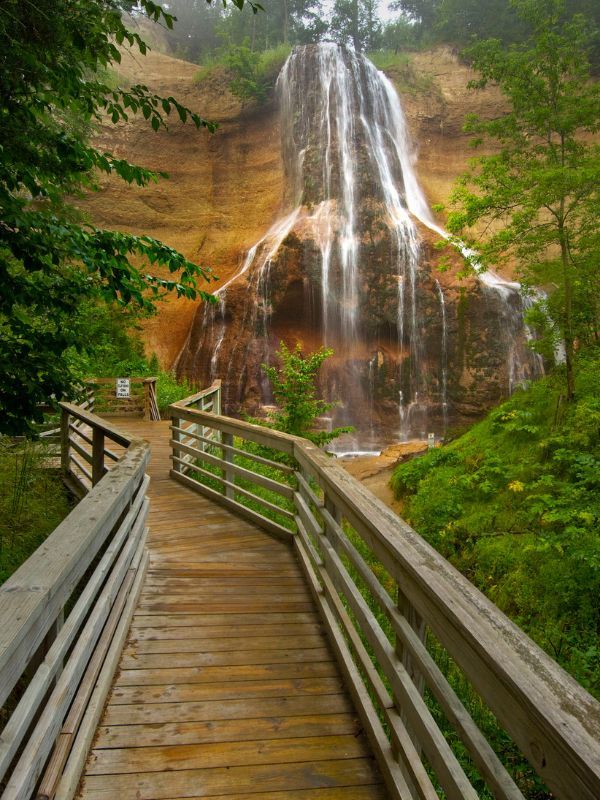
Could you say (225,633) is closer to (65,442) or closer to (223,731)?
(223,731)

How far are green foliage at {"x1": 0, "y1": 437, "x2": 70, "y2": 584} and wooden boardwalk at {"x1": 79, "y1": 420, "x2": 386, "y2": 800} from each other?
149 centimetres

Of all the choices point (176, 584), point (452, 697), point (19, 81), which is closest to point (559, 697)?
point (452, 697)

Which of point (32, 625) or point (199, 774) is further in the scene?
point (199, 774)

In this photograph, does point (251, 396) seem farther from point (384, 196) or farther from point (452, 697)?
point (452, 697)

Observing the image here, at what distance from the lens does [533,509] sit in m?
7.20

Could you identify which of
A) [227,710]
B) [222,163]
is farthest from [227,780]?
[222,163]

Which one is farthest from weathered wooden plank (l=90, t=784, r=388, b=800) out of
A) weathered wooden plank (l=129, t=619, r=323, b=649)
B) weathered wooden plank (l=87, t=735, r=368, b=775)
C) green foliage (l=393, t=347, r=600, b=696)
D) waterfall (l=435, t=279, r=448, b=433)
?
waterfall (l=435, t=279, r=448, b=433)

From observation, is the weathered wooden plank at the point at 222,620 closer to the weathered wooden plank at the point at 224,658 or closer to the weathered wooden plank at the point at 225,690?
the weathered wooden plank at the point at 224,658

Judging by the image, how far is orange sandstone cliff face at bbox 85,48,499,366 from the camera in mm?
26672

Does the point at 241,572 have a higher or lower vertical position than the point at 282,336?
lower

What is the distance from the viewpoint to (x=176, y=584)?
4.46m

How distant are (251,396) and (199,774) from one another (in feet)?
59.6

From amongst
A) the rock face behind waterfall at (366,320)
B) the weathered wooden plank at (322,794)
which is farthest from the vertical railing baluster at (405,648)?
the rock face behind waterfall at (366,320)

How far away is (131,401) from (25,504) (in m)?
10.3
